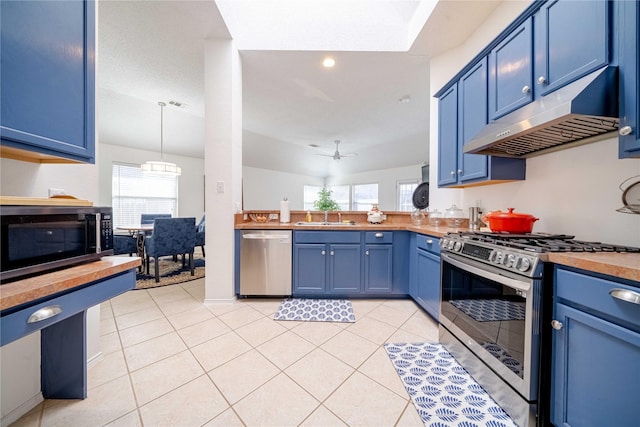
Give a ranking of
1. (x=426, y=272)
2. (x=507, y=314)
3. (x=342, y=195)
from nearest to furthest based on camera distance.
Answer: (x=507, y=314) < (x=426, y=272) < (x=342, y=195)

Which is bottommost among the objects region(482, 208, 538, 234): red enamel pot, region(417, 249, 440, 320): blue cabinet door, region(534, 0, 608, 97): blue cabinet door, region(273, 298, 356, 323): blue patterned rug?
region(273, 298, 356, 323): blue patterned rug

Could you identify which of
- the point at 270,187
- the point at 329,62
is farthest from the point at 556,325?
the point at 270,187

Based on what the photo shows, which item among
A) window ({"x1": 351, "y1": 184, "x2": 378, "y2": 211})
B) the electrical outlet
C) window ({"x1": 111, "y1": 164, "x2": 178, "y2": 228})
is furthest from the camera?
window ({"x1": 351, "y1": 184, "x2": 378, "y2": 211})

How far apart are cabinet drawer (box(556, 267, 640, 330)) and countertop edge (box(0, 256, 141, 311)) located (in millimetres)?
1914

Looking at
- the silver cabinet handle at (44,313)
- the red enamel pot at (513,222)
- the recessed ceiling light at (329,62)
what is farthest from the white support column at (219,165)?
the red enamel pot at (513,222)

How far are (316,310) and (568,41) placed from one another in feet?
8.47

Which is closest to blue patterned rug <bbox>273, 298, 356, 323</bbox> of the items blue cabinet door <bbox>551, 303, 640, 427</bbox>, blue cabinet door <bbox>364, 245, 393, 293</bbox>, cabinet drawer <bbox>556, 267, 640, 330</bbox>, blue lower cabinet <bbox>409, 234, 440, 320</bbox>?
blue cabinet door <bbox>364, 245, 393, 293</bbox>

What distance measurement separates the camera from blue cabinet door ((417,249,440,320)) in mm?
1911

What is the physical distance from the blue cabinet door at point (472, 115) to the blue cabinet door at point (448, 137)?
0.17ft

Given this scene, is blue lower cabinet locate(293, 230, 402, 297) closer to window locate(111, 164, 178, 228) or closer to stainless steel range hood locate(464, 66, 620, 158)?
stainless steel range hood locate(464, 66, 620, 158)

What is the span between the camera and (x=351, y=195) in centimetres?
821

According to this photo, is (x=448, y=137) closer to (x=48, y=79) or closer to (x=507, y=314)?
(x=507, y=314)

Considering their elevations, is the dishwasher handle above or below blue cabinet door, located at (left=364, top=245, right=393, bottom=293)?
above

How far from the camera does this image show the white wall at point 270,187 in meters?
6.89
